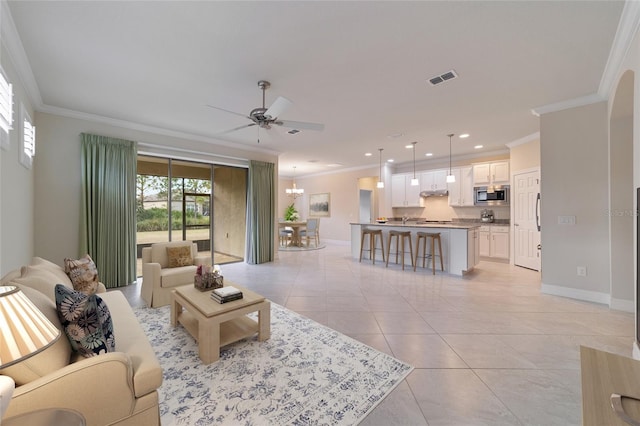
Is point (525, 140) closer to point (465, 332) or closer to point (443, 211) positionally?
point (443, 211)

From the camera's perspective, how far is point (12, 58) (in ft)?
7.93

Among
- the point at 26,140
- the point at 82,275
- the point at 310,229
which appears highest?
the point at 26,140

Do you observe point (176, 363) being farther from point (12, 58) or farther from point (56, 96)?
point (56, 96)

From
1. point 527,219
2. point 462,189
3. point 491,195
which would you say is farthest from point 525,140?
point 462,189

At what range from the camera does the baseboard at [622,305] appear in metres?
3.17

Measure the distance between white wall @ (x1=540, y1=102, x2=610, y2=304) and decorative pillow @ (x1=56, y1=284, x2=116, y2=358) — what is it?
17.3 feet

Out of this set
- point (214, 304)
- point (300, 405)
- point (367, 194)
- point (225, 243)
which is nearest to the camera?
point (300, 405)

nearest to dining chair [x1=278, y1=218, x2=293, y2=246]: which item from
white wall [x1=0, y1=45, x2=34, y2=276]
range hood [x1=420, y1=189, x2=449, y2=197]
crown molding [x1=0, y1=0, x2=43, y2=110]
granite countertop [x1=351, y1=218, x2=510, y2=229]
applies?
granite countertop [x1=351, y1=218, x2=510, y2=229]

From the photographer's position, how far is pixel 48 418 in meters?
1.07

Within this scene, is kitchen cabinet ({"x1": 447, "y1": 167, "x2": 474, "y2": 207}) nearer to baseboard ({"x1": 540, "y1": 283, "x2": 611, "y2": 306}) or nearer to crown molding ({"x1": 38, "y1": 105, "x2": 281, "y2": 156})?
baseboard ({"x1": 540, "y1": 283, "x2": 611, "y2": 306})

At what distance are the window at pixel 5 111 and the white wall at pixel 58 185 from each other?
6.30 feet

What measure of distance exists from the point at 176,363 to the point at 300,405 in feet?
3.84

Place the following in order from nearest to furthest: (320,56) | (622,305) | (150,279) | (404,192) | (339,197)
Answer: (320,56)
(622,305)
(150,279)
(404,192)
(339,197)

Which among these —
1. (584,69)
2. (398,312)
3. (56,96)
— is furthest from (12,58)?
(584,69)
